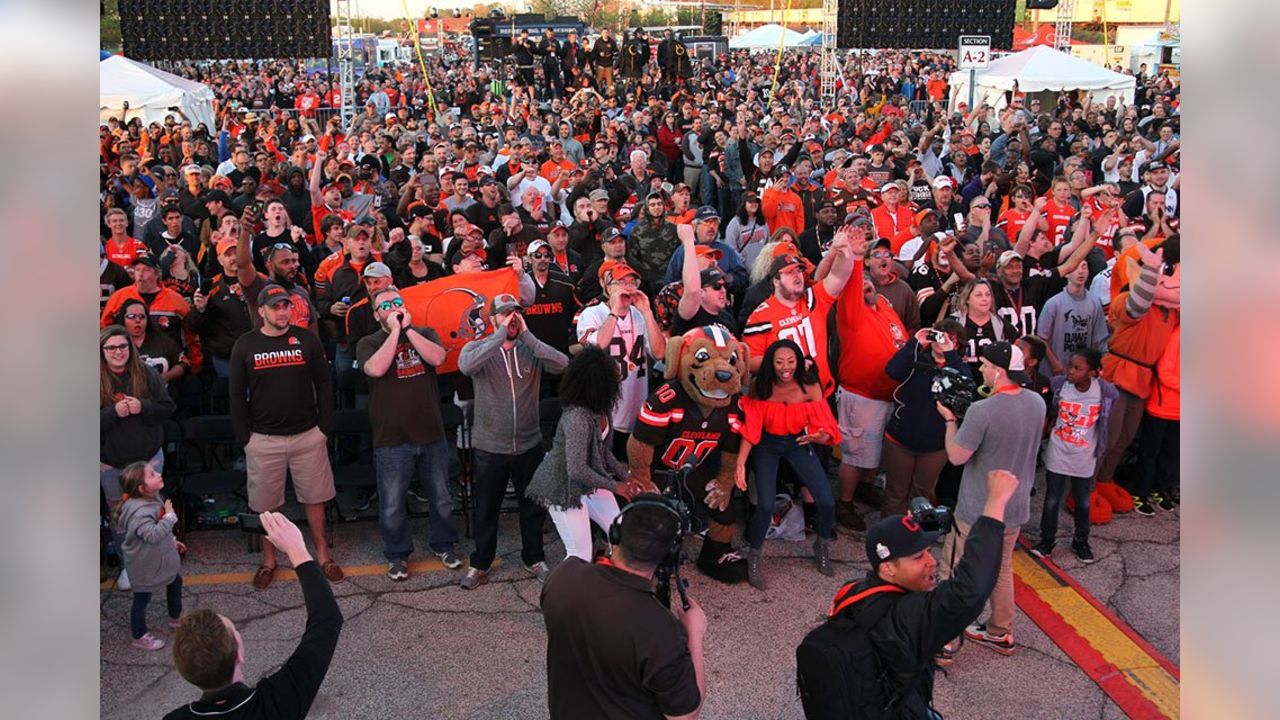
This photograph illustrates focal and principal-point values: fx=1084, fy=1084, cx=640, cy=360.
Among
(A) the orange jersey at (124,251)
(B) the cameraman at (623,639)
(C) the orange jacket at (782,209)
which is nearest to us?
(B) the cameraman at (623,639)

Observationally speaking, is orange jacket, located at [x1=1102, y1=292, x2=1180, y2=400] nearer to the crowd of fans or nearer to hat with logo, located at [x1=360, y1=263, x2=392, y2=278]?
the crowd of fans

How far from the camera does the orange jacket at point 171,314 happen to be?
7.41m

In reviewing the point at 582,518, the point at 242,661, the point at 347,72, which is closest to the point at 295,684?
the point at 242,661

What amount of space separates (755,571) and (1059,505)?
77.9 inches

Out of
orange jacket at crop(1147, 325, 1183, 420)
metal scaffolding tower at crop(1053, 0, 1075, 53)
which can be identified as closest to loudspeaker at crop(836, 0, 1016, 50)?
metal scaffolding tower at crop(1053, 0, 1075, 53)

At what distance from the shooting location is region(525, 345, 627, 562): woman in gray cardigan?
5.60 meters

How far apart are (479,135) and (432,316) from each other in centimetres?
1099

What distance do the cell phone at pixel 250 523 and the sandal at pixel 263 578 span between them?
0.23m

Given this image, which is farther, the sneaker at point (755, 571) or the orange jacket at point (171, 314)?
the orange jacket at point (171, 314)

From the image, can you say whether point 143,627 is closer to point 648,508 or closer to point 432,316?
point 432,316

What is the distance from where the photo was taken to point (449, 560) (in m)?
6.70

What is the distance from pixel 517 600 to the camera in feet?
20.6

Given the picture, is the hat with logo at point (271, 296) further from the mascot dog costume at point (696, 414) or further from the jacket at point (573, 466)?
the mascot dog costume at point (696, 414)

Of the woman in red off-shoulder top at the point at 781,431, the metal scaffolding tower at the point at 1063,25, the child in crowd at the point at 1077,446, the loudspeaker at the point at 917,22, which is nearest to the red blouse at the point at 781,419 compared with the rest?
the woman in red off-shoulder top at the point at 781,431
